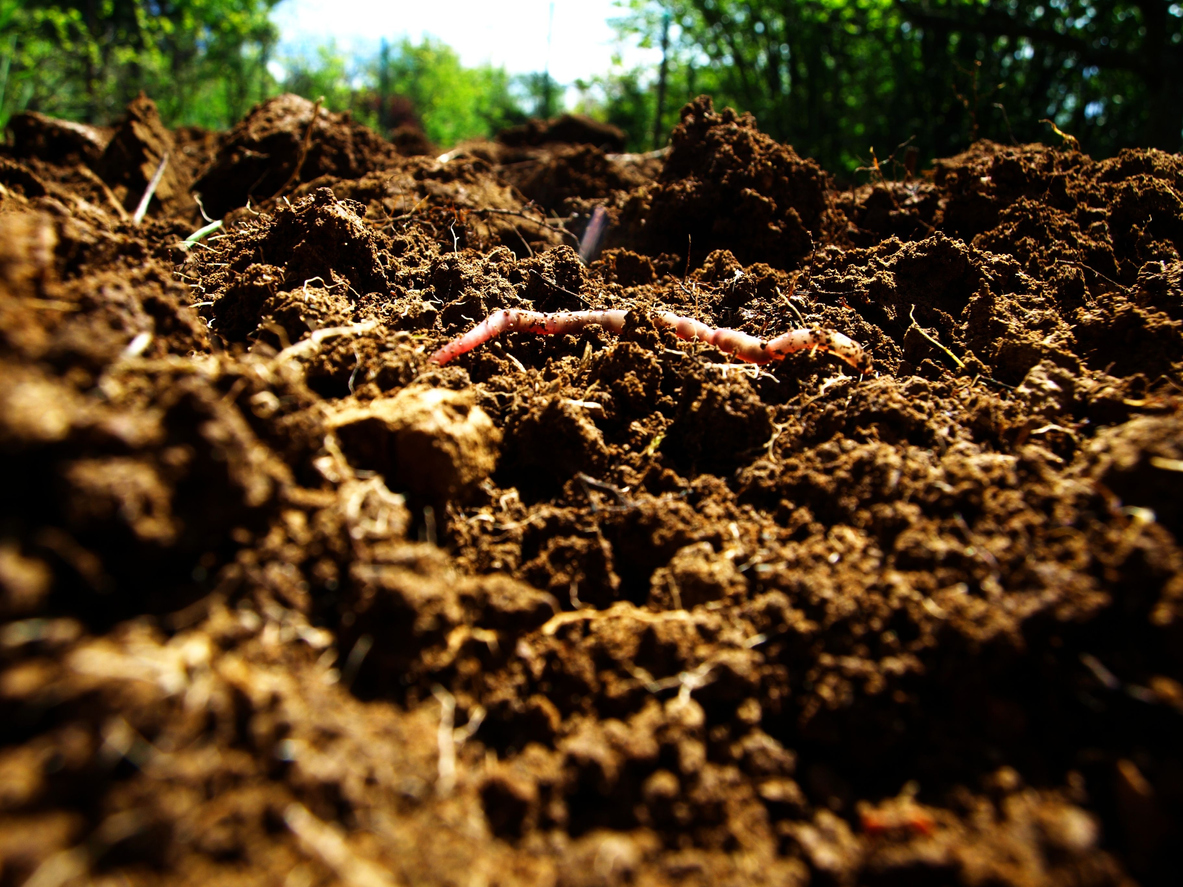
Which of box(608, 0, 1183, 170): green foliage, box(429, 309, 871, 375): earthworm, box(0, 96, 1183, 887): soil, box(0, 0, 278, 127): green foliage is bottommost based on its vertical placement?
box(0, 96, 1183, 887): soil

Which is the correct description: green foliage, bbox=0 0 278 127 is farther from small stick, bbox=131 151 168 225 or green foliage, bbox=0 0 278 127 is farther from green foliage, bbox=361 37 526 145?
green foliage, bbox=361 37 526 145

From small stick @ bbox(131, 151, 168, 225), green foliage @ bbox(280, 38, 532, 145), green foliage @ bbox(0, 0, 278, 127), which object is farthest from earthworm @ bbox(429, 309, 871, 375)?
green foliage @ bbox(280, 38, 532, 145)

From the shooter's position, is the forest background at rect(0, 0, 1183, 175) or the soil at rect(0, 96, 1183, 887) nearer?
the soil at rect(0, 96, 1183, 887)

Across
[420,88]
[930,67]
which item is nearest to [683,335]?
[930,67]

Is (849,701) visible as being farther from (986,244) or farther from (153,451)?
(986,244)

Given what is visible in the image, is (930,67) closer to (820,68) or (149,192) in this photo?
(820,68)

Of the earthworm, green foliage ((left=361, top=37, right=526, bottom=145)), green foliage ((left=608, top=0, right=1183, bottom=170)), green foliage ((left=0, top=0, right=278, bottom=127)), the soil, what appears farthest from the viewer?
green foliage ((left=361, top=37, right=526, bottom=145))
